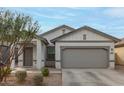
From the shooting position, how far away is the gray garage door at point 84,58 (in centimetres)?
2781

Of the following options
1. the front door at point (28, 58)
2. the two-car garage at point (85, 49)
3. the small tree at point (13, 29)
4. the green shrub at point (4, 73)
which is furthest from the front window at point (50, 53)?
the green shrub at point (4, 73)

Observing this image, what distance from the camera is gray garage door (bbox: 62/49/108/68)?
27812 millimetres

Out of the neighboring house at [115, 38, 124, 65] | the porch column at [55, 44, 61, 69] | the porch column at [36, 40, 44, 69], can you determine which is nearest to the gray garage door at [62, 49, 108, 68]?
the porch column at [55, 44, 61, 69]

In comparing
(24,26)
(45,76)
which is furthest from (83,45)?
(24,26)

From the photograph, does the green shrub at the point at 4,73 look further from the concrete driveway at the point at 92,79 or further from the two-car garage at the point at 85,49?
the two-car garage at the point at 85,49

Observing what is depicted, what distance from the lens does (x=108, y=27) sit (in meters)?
31.0

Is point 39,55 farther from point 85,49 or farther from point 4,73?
point 4,73

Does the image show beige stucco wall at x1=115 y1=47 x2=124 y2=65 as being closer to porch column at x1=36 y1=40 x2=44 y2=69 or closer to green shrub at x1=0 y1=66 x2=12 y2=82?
porch column at x1=36 y1=40 x2=44 y2=69

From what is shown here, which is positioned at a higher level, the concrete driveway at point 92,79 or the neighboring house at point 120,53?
the neighboring house at point 120,53

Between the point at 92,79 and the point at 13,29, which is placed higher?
the point at 13,29

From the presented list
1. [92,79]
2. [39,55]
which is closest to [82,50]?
[39,55]

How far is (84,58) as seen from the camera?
92.0 ft
